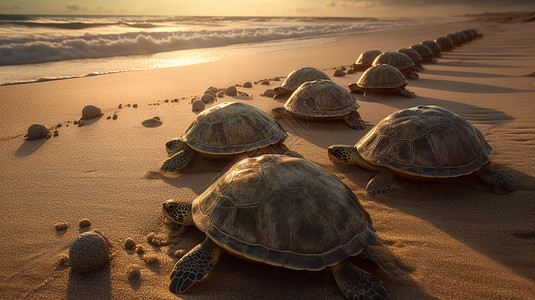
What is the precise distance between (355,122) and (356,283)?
424cm

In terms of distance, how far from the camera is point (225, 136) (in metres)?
4.27

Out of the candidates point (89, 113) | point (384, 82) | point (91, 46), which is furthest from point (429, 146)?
point (91, 46)

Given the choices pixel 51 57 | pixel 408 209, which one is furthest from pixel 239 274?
pixel 51 57

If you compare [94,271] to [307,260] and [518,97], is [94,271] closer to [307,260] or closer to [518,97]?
[307,260]

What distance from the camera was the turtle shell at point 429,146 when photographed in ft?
11.2

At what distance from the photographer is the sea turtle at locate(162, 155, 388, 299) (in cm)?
219

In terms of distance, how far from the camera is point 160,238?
2.88 meters

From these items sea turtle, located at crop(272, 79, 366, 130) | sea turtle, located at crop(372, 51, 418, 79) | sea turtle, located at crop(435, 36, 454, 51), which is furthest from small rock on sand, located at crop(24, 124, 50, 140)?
sea turtle, located at crop(435, 36, 454, 51)

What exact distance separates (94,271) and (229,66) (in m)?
11.6

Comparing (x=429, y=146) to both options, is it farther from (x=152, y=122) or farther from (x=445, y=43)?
(x=445, y=43)

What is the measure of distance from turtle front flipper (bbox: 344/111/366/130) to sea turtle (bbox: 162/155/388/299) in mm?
3528

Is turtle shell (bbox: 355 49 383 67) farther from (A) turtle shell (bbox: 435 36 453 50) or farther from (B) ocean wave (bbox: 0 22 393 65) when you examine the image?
(B) ocean wave (bbox: 0 22 393 65)

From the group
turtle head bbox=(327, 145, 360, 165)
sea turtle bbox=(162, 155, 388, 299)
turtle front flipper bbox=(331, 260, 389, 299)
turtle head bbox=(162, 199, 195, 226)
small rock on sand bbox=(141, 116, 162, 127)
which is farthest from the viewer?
small rock on sand bbox=(141, 116, 162, 127)

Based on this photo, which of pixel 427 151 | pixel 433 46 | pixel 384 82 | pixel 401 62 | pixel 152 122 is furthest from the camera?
pixel 433 46
